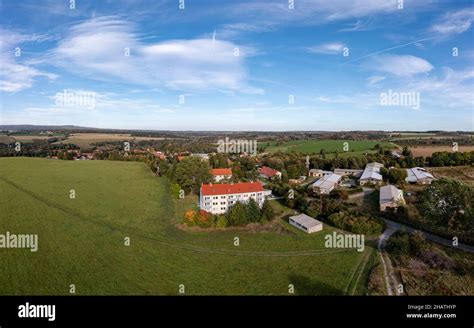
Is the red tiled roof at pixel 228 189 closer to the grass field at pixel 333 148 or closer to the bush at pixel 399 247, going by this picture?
the bush at pixel 399 247

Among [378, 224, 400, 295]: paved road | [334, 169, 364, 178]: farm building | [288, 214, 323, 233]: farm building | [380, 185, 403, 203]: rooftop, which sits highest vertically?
[334, 169, 364, 178]: farm building

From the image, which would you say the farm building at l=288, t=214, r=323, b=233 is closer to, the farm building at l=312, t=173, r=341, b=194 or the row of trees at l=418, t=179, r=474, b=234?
the row of trees at l=418, t=179, r=474, b=234

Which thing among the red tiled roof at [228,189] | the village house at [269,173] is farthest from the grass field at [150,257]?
the village house at [269,173]

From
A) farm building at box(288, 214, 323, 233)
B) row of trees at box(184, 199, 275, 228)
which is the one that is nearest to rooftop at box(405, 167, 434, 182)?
farm building at box(288, 214, 323, 233)
